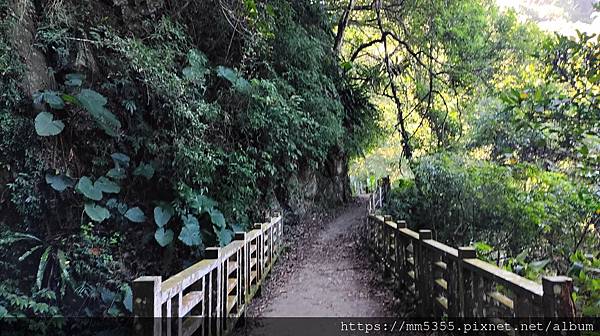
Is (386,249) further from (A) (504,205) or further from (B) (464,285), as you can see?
(B) (464,285)

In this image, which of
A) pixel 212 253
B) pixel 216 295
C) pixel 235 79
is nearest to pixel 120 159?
pixel 235 79

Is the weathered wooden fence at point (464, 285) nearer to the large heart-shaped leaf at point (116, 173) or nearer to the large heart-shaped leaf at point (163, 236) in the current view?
the large heart-shaped leaf at point (163, 236)

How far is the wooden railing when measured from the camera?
7.28 feet

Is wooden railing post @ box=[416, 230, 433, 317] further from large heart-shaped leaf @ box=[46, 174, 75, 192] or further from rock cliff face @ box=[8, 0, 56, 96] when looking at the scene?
rock cliff face @ box=[8, 0, 56, 96]

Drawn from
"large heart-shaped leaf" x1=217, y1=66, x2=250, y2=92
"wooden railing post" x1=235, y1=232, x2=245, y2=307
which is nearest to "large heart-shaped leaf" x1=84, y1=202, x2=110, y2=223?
"wooden railing post" x1=235, y1=232, x2=245, y2=307

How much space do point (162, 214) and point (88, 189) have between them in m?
1.19

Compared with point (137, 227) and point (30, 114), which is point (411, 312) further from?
point (30, 114)

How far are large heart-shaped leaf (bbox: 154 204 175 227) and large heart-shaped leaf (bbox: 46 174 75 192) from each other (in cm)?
141

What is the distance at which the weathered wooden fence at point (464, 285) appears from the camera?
2.15 m

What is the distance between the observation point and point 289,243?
1018cm

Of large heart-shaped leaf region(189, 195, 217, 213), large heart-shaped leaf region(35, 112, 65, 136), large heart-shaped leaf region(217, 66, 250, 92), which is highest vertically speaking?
large heart-shaped leaf region(217, 66, 250, 92)

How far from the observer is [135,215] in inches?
254

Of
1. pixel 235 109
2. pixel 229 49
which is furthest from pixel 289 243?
pixel 229 49

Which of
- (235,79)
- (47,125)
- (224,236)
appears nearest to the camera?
(47,125)
